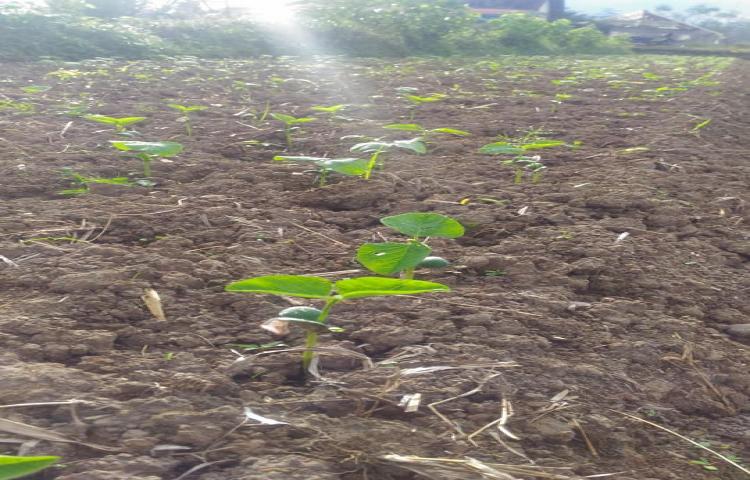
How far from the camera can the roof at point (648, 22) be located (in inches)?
532

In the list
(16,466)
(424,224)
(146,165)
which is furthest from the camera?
(146,165)

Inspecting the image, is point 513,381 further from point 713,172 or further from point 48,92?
point 48,92

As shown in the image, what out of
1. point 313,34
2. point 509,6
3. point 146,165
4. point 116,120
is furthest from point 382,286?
point 509,6

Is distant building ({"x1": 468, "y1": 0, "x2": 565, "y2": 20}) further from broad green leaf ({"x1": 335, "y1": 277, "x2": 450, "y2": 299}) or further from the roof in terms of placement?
broad green leaf ({"x1": 335, "y1": 277, "x2": 450, "y2": 299})

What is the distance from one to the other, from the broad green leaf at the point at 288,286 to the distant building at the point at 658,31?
1270 centimetres

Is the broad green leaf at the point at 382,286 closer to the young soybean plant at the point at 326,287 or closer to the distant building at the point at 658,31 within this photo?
the young soybean plant at the point at 326,287

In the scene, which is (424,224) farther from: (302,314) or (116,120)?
(116,120)

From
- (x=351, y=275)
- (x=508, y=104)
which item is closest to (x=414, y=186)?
(x=351, y=275)

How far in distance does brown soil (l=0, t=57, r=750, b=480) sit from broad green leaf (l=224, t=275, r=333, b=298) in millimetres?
126

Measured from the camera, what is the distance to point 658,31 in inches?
517

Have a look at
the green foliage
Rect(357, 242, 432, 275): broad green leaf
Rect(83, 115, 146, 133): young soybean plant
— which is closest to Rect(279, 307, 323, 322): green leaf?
Rect(357, 242, 432, 275): broad green leaf

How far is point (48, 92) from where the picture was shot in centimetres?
365

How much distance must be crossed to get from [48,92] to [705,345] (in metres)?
3.27

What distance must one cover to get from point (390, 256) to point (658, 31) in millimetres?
13321
